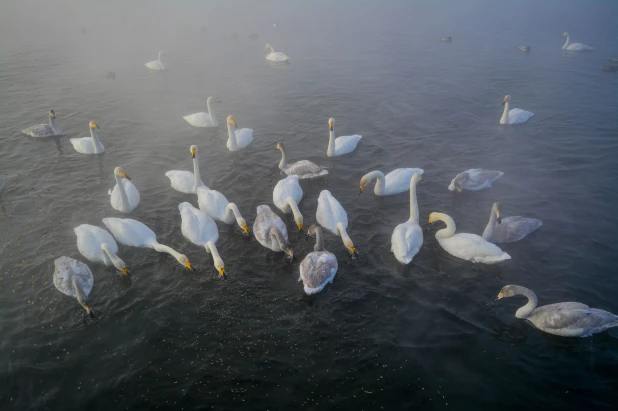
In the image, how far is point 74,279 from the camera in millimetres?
10344

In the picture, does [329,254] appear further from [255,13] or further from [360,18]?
[255,13]

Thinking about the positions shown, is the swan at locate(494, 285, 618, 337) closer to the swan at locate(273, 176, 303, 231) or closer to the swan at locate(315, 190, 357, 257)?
the swan at locate(315, 190, 357, 257)

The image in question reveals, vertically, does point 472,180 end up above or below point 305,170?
below

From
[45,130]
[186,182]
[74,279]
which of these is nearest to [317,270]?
[74,279]

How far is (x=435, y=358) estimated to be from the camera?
363 inches

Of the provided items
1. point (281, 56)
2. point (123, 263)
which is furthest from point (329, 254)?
point (281, 56)

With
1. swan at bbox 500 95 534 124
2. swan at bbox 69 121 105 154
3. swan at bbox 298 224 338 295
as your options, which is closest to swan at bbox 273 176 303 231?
swan at bbox 298 224 338 295

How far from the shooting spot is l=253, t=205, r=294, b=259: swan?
11.8 metres

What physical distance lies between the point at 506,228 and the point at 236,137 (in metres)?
12.3

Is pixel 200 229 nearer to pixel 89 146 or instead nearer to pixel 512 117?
pixel 89 146

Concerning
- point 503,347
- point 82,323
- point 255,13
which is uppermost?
point 255,13

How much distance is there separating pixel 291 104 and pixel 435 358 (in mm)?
19037

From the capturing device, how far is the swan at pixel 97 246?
11.5 m

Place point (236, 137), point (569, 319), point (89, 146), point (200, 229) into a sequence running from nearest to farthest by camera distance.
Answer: point (569, 319)
point (200, 229)
point (89, 146)
point (236, 137)
